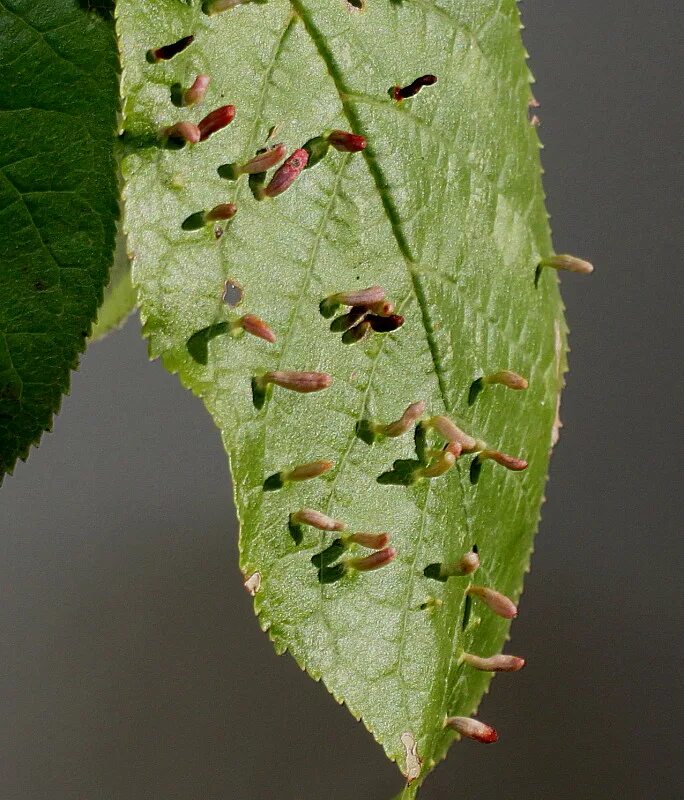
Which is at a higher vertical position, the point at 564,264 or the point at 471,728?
the point at 564,264

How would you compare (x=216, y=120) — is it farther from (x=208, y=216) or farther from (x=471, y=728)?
(x=471, y=728)

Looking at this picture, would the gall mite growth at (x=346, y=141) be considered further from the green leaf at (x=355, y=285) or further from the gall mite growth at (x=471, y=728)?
the gall mite growth at (x=471, y=728)

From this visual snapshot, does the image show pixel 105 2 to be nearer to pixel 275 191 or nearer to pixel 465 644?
pixel 275 191

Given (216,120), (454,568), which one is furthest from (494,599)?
(216,120)

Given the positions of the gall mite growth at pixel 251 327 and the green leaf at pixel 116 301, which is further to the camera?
the green leaf at pixel 116 301

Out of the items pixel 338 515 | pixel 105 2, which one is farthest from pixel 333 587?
pixel 105 2

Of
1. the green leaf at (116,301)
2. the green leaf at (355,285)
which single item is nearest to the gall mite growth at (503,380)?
the green leaf at (355,285)

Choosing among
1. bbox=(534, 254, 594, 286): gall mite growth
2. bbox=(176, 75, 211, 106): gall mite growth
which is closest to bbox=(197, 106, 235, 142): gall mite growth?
bbox=(176, 75, 211, 106): gall mite growth
